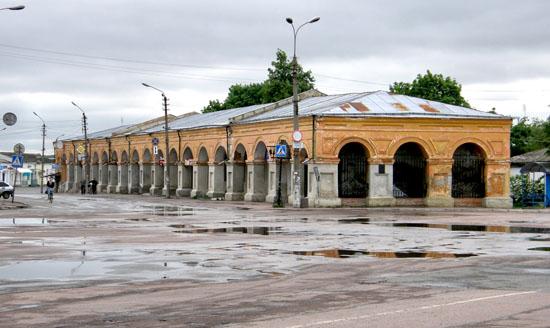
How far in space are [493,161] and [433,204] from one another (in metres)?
4.67

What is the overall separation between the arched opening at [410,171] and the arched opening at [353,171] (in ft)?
6.71

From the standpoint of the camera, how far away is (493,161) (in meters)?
51.4

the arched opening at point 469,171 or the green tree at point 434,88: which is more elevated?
the green tree at point 434,88

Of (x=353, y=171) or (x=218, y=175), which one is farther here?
(x=218, y=175)

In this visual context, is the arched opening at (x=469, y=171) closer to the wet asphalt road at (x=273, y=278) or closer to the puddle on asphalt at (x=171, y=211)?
the puddle on asphalt at (x=171, y=211)

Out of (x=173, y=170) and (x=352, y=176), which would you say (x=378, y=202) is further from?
(x=173, y=170)

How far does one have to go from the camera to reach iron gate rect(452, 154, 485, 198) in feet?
170

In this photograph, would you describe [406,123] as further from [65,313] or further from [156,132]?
[65,313]

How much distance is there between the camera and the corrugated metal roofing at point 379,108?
49906 mm

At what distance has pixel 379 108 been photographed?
5112cm

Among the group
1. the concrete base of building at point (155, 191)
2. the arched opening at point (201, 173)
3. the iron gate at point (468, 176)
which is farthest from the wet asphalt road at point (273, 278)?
the concrete base of building at point (155, 191)

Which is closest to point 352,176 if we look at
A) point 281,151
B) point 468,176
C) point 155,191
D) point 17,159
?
point 281,151

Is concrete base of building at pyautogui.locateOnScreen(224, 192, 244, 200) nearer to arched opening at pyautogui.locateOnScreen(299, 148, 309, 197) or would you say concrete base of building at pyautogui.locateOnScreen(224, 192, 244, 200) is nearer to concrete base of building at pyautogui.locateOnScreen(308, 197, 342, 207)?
arched opening at pyautogui.locateOnScreen(299, 148, 309, 197)

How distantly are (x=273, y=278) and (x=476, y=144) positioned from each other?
128 feet
